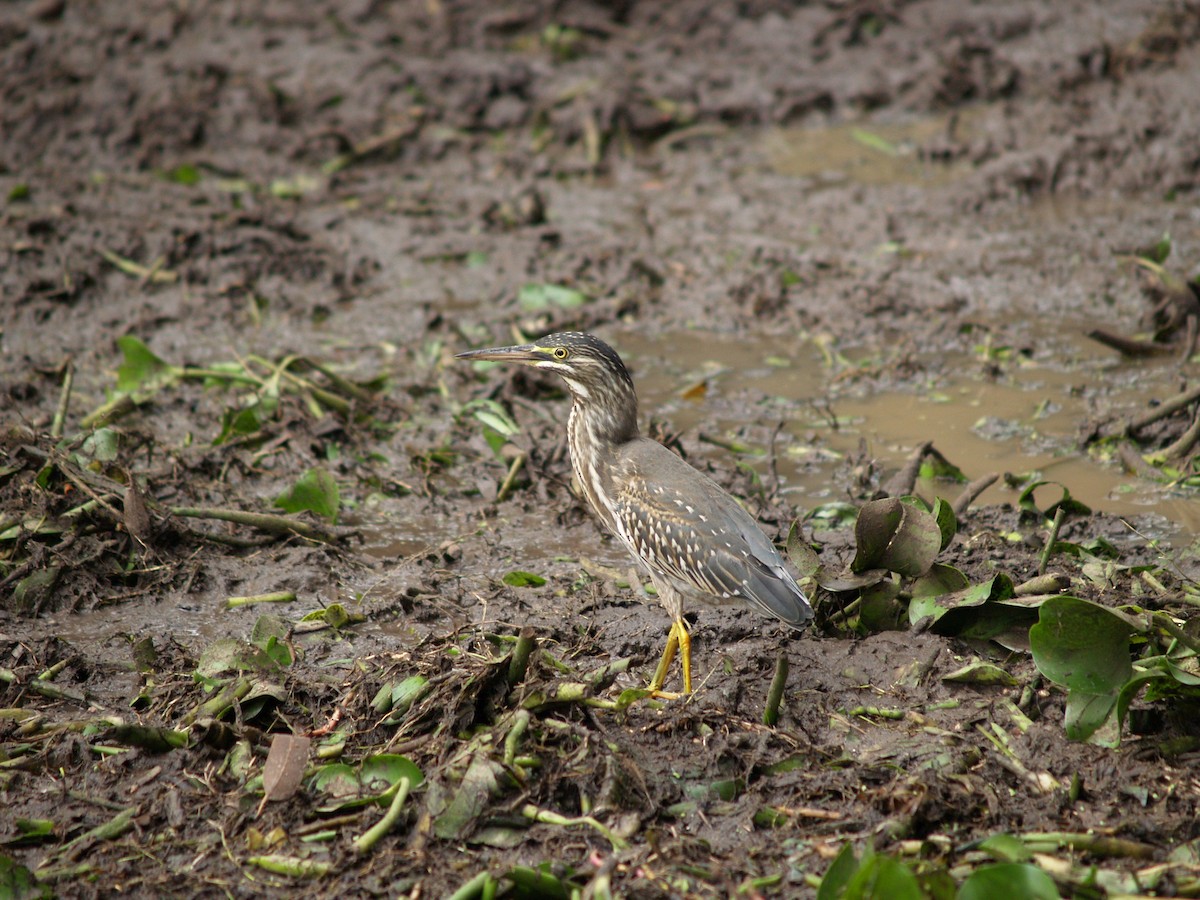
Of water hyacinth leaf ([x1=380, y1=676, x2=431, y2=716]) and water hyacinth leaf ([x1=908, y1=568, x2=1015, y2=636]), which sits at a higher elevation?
water hyacinth leaf ([x1=908, y1=568, x2=1015, y2=636])

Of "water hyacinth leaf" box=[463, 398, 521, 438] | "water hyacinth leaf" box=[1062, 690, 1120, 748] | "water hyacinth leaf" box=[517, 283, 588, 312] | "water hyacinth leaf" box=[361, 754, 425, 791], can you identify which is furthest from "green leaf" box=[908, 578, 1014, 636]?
"water hyacinth leaf" box=[517, 283, 588, 312]

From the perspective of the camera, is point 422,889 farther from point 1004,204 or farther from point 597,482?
point 1004,204

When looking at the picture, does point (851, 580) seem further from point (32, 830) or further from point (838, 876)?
point (32, 830)

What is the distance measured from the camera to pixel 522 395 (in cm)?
789

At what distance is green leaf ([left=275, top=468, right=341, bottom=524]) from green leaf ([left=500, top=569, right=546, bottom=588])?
113 cm

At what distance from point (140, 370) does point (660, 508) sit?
401 centimetres

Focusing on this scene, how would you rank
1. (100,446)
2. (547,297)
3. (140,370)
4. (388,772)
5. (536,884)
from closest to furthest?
(536,884) → (388,772) → (100,446) → (140,370) → (547,297)

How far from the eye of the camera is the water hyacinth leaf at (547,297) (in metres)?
8.94

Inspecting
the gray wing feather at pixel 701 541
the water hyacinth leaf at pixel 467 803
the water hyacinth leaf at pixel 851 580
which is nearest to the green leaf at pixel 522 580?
the gray wing feather at pixel 701 541

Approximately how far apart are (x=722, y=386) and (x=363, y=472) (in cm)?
246

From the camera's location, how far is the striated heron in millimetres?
5062

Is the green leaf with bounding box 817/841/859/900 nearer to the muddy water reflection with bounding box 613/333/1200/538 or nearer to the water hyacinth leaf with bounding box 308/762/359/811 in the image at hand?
the water hyacinth leaf with bounding box 308/762/359/811

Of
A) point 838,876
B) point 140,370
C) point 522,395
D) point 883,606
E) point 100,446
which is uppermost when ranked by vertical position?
point 838,876

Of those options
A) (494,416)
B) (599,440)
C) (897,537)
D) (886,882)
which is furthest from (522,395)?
(886,882)
